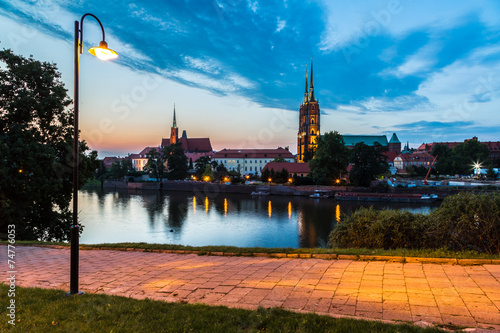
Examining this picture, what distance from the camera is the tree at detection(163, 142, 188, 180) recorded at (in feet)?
252

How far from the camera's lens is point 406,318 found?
12.1 ft

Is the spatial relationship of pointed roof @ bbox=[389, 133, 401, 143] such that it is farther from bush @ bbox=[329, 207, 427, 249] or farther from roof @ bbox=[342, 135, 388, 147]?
bush @ bbox=[329, 207, 427, 249]

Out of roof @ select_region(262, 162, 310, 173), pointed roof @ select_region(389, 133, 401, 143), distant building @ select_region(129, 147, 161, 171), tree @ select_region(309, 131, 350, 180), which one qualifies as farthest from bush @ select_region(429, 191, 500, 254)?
pointed roof @ select_region(389, 133, 401, 143)

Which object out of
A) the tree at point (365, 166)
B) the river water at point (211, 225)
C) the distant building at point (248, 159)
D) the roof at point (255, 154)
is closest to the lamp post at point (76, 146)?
the river water at point (211, 225)

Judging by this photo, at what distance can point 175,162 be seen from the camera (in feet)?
252

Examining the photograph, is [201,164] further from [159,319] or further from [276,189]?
[159,319]

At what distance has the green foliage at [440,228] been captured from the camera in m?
7.96

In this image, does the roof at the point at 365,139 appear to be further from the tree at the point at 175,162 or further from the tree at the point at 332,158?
the tree at the point at 175,162

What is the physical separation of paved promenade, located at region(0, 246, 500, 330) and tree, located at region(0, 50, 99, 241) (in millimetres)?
7751

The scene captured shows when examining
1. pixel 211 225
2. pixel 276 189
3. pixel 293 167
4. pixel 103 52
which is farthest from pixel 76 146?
pixel 293 167

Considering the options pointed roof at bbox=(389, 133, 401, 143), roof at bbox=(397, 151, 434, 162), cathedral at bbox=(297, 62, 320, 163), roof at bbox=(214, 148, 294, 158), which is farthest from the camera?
pointed roof at bbox=(389, 133, 401, 143)

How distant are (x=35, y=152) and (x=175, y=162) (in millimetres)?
63341

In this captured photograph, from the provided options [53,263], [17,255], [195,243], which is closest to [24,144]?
[17,255]

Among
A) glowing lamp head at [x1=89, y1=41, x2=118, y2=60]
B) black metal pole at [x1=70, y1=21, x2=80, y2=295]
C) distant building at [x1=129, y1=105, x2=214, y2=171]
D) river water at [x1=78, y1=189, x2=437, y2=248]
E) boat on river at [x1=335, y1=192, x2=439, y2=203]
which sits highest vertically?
distant building at [x1=129, y1=105, x2=214, y2=171]
